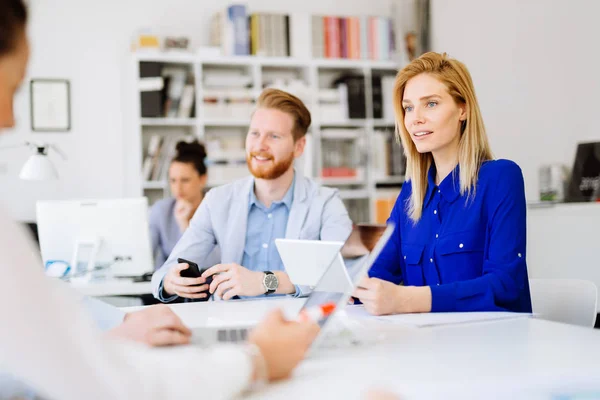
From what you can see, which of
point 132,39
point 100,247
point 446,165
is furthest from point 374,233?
point 132,39

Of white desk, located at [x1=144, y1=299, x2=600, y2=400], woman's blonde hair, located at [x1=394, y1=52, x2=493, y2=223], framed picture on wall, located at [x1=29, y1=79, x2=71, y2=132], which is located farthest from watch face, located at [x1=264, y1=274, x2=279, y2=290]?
framed picture on wall, located at [x1=29, y1=79, x2=71, y2=132]

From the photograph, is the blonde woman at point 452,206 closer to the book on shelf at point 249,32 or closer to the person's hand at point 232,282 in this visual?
the person's hand at point 232,282

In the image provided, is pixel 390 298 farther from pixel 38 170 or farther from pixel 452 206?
pixel 38 170

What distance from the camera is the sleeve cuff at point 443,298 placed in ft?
5.34

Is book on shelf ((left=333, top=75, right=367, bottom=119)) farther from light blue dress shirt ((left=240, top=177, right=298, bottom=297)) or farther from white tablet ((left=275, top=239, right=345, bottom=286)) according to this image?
white tablet ((left=275, top=239, right=345, bottom=286))

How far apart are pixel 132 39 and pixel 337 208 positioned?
10.7 feet

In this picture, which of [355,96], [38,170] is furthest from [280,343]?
[355,96]

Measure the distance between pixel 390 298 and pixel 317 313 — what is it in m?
0.46

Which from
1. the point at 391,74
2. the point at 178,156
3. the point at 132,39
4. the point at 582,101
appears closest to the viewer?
the point at 582,101

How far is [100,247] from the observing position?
3.20 meters

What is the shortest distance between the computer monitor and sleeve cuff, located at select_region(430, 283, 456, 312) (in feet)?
6.20

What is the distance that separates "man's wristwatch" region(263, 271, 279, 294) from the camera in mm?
Result: 2182

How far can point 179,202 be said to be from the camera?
4.38 m

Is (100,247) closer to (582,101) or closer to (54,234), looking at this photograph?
(54,234)
